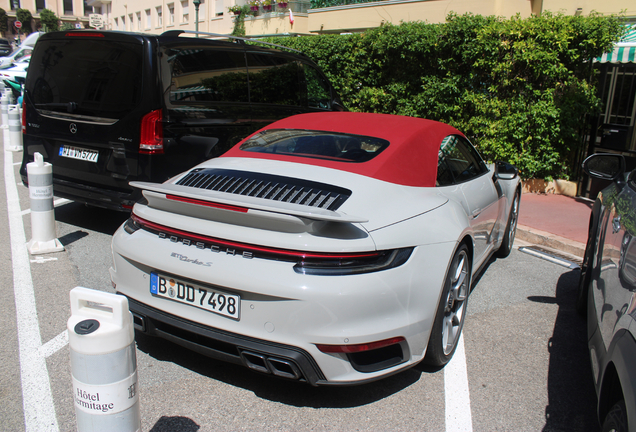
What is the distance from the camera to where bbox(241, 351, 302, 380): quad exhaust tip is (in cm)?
241

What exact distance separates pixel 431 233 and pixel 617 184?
1521mm

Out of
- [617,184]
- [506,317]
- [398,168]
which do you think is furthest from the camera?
[506,317]

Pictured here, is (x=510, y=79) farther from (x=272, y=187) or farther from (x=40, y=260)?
(x=40, y=260)

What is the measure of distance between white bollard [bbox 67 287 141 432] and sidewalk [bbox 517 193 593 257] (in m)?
5.35

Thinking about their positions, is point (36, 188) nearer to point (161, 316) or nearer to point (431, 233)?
point (161, 316)

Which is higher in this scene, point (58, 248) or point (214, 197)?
point (214, 197)

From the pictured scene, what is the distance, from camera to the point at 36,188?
15.7 ft

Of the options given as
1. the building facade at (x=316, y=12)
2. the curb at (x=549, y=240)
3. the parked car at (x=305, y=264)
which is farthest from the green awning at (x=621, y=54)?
the parked car at (x=305, y=264)

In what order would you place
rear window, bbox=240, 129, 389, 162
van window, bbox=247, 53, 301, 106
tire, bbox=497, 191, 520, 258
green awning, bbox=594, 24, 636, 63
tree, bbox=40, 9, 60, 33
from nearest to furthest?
1. rear window, bbox=240, 129, 389, 162
2. tire, bbox=497, 191, 520, 258
3. van window, bbox=247, 53, 301, 106
4. green awning, bbox=594, 24, 636, 63
5. tree, bbox=40, 9, 60, 33

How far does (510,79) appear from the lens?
8.62 m

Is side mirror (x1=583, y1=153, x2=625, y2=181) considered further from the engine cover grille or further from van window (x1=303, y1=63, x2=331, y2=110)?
van window (x1=303, y1=63, x2=331, y2=110)

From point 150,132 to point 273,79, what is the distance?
214 centimetres

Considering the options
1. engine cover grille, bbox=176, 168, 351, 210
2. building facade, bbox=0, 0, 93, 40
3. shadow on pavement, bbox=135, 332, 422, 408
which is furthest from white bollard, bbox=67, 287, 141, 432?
building facade, bbox=0, 0, 93, 40

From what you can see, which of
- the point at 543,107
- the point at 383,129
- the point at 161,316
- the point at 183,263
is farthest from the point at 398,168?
the point at 543,107
